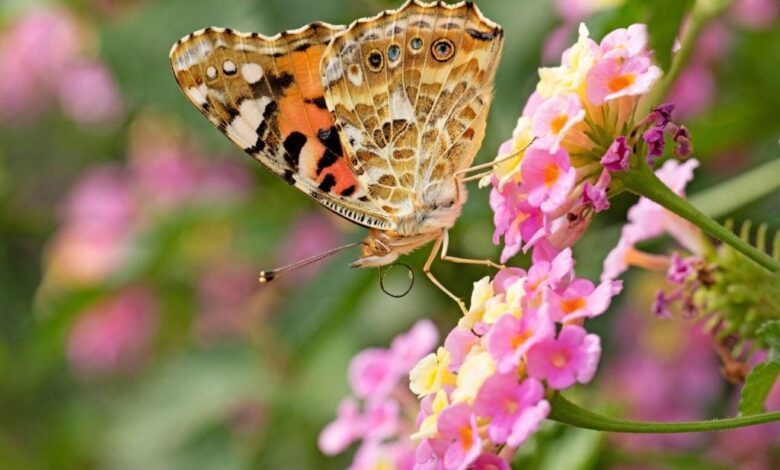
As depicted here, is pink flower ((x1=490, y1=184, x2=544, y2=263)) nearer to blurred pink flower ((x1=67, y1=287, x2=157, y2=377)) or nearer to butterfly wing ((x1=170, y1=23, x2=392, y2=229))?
butterfly wing ((x1=170, y1=23, x2=392, y2=229))

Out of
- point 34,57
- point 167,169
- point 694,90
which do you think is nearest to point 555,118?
point 694,90

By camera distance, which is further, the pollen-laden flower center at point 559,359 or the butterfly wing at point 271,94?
the butterfly wing at point 271,94

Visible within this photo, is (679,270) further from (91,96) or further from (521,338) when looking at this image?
(91,96)

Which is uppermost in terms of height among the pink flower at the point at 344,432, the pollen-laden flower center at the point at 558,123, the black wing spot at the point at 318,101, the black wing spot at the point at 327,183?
the pollen-laden flower center at the point at 558,123

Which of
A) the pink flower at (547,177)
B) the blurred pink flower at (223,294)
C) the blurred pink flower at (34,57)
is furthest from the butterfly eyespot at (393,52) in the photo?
the blurred pink flower at (34,57)

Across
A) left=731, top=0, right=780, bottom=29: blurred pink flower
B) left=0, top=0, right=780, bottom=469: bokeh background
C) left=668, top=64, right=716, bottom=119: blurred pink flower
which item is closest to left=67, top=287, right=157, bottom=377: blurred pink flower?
left=0, top=0, right=780, bottom=469: bokeh background

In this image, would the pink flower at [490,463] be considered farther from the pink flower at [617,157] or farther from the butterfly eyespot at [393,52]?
the butterfly eyespot at [393,52]

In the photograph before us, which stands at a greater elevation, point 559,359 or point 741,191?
point 559,359

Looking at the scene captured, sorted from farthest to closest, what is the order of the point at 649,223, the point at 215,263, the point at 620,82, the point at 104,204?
the point at 104,204, the point at 215,263, the point at 649,223, the point at 620,82
